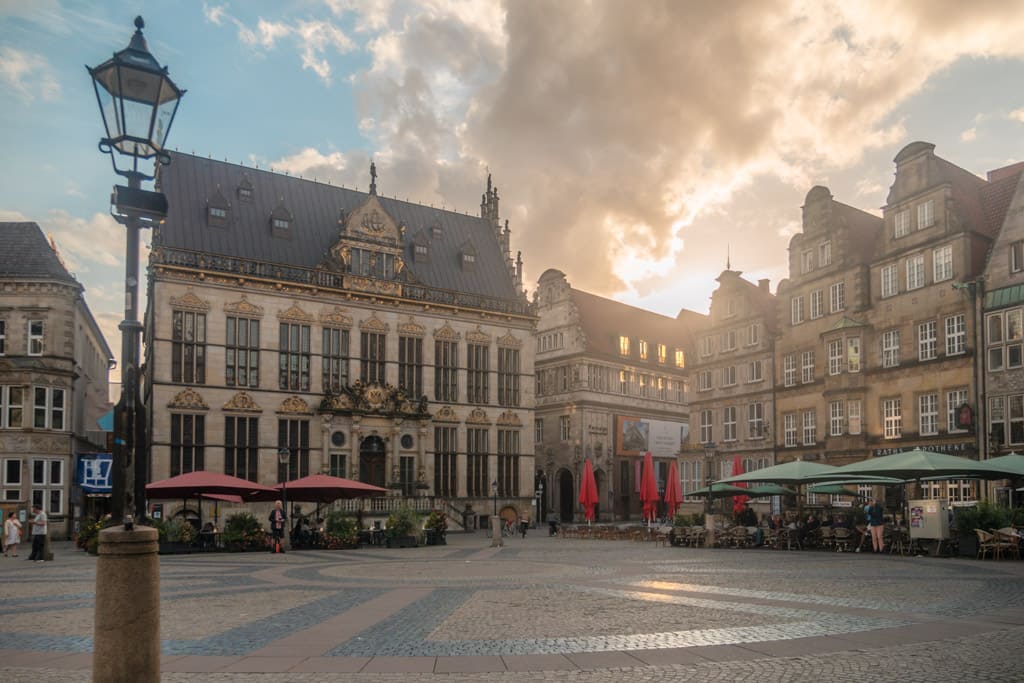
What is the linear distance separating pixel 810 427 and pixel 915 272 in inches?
409

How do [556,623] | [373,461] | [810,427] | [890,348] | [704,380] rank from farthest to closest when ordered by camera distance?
[704,380], [373,461], [810,427], [890,348], [556,623]

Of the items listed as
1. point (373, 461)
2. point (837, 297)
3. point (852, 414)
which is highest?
point (837, 297)

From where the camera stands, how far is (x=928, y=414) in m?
42.6

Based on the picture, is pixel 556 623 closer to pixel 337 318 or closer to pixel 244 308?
pixel 244 308

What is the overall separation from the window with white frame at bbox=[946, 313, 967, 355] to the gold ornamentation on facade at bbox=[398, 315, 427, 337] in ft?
93.2

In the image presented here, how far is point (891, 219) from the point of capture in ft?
149

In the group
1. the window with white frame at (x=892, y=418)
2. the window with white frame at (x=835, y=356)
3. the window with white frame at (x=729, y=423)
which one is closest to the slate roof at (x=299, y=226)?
the window with white frame at (x=729, y=423)

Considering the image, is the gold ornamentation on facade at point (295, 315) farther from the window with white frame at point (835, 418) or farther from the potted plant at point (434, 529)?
the window with white frame at point (835, 418)

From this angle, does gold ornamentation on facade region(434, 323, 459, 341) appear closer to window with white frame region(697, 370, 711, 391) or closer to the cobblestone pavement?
window with white frame region(697, 370, 711, 391)

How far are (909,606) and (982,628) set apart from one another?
8.33ft

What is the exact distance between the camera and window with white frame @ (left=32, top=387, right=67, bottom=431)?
4681 cm

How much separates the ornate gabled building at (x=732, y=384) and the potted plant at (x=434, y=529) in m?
19.2

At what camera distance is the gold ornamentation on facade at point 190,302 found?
4766 cm

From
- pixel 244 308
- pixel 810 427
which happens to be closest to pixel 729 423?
pixel 810 427
